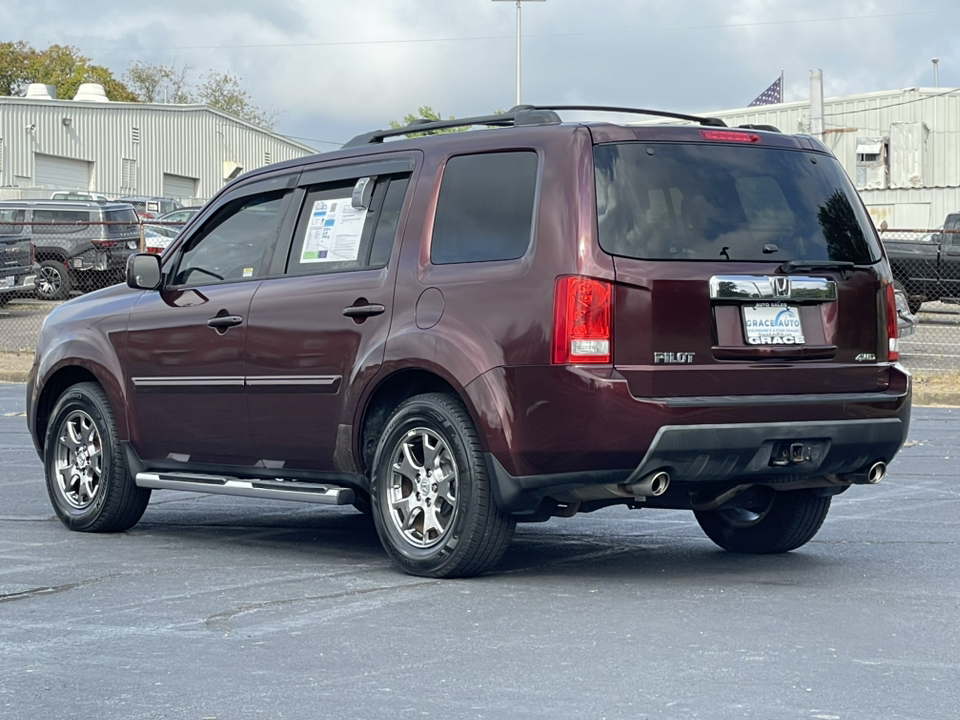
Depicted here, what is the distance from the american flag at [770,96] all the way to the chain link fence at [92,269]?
2648 cm

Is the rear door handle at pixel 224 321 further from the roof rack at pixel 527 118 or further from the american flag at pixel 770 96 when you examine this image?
the american flag at pixel 770 96

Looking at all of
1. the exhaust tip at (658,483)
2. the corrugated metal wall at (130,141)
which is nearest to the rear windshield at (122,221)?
the corrugated metal wall at (130,141)

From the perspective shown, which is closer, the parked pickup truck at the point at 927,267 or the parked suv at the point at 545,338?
the parked suv at the point at 545,338

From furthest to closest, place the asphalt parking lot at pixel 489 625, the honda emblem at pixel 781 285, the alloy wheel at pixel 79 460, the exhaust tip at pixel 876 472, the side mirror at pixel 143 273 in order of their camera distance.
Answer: the alloy wheel at pixel 79 460, the side mirror at pixel 143 273, the exhaust tip at pixel 876 472, the honda emblem at pixel 781 285, the asphalt parking lot at pixel 489 625

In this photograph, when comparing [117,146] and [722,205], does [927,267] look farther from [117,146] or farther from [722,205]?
[117,146]

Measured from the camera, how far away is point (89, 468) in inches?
A: 339

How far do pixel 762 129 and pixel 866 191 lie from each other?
140ft

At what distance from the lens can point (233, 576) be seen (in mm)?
7016

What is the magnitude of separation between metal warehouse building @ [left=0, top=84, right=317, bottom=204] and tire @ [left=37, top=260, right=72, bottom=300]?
16.4 metres

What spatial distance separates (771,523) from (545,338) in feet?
6.43

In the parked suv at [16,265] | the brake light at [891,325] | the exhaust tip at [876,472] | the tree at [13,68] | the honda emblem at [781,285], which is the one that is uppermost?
the tree at [13,68]

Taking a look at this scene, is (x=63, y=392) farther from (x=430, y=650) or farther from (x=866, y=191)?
(x=866, y=191)

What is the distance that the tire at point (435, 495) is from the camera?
21.7ft

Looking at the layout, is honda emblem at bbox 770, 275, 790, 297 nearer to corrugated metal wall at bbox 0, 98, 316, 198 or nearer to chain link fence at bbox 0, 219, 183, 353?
chain link fence at bbox 0, 219, 183, 353
